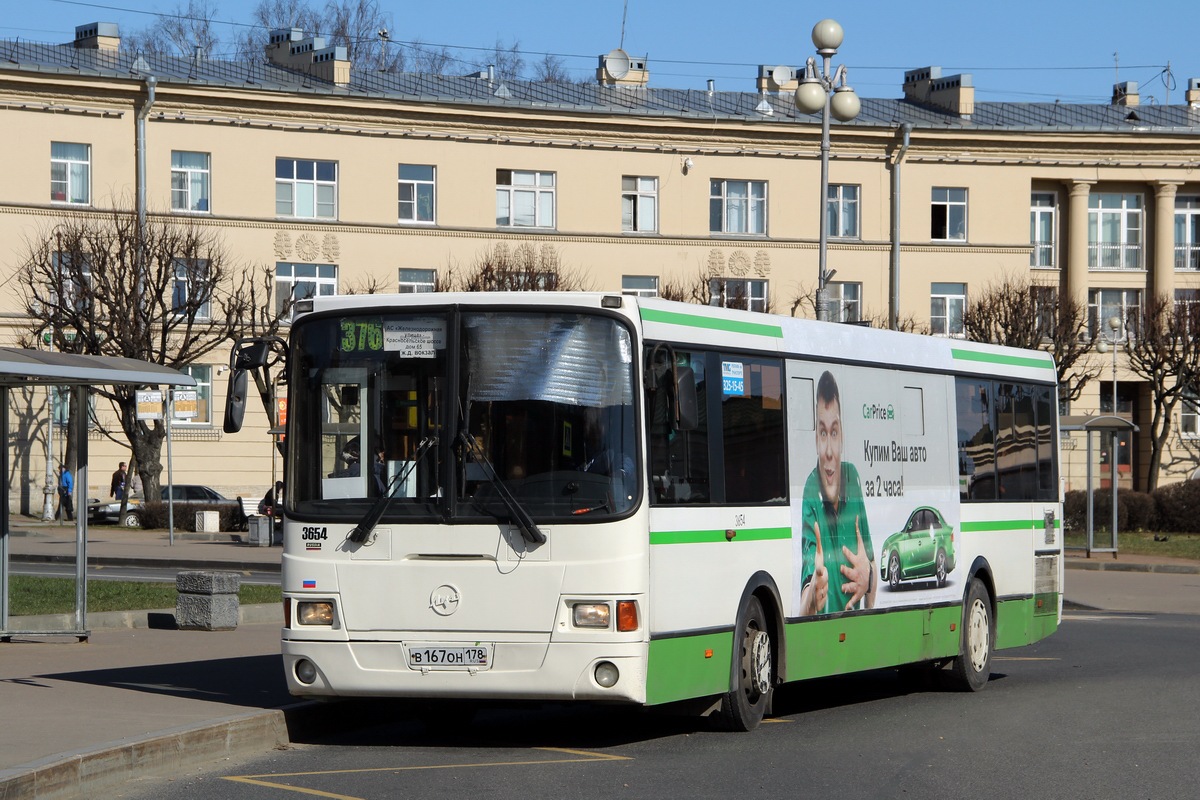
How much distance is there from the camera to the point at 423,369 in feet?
36.1

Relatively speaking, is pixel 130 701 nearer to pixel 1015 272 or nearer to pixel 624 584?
pixel 624 584

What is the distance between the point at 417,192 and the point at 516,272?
681 cm

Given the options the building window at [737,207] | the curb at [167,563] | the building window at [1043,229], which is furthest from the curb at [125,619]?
the building window at [1043,229]

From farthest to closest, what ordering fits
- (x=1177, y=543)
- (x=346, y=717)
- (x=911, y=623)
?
(x=1177, y=543) → (x=911, y=623) → (x=346, y=717)

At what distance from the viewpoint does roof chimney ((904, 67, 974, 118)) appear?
67438 mm

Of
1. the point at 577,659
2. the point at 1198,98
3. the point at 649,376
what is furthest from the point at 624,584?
the point at 1198,98

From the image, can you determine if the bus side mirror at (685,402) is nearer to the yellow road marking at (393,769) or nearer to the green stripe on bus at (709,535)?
the green stripe on bus at (709,535)

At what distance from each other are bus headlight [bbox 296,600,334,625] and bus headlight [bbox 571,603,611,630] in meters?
1.54

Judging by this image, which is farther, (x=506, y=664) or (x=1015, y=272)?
(x=1015, y=272)

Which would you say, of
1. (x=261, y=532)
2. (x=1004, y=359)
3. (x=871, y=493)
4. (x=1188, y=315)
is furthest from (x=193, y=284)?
(x=871, y=493)

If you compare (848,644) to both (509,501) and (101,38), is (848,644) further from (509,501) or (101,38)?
(101,38)

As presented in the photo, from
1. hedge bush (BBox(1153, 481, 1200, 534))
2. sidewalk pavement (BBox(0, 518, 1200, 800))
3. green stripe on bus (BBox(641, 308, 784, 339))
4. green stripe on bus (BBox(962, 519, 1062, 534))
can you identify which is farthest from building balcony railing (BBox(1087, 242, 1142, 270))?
green stripe on bus (BBox(641, 308, 784, 339))

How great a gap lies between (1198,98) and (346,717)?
6842 cm

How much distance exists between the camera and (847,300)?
62.6 metres
